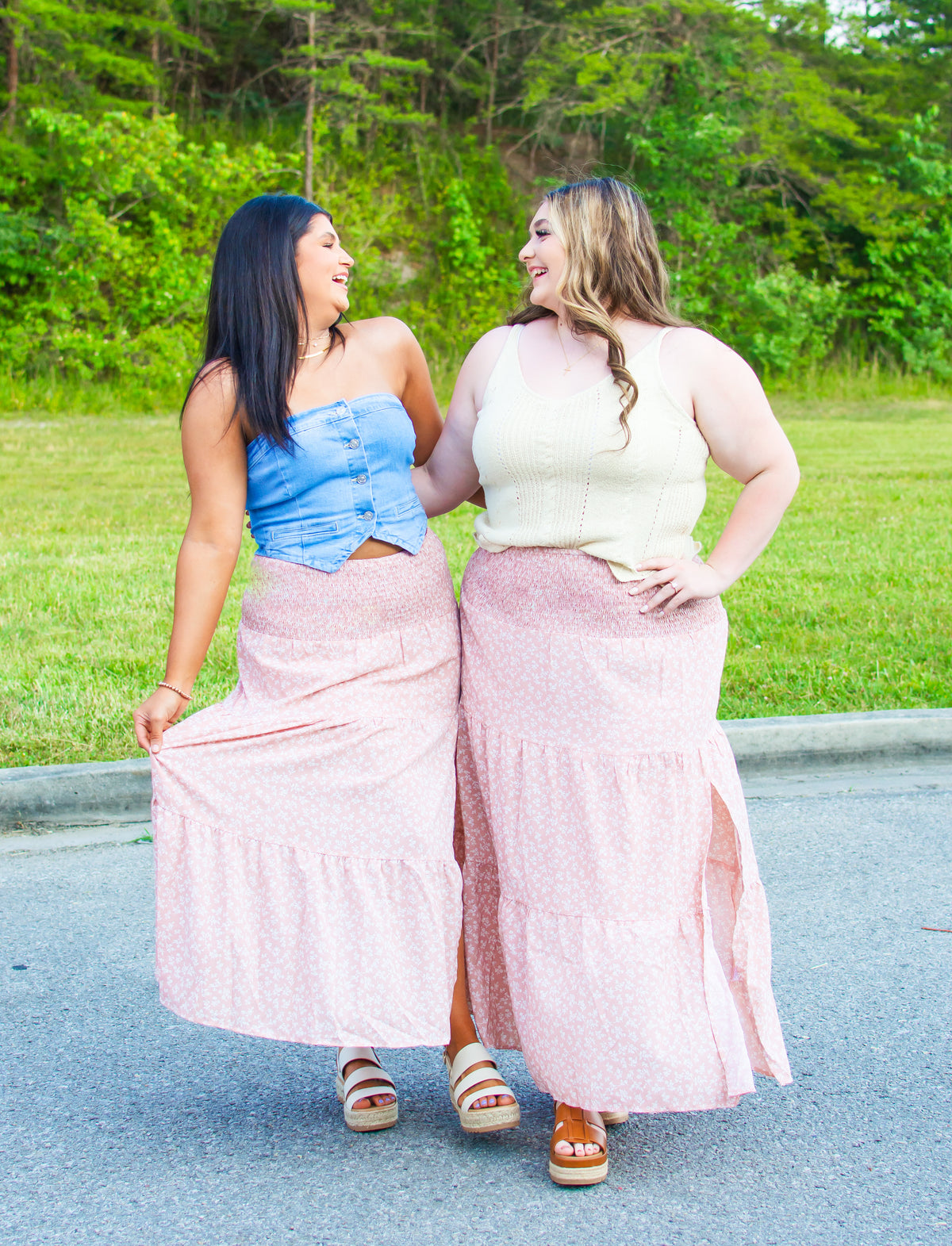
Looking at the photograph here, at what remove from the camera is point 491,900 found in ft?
9.62

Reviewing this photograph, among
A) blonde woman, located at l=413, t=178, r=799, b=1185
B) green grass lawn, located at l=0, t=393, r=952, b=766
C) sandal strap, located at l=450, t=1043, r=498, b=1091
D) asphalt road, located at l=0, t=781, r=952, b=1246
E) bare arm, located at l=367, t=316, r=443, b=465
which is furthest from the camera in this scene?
green grass lawn, located at l=0, t=393, r=952, b=766

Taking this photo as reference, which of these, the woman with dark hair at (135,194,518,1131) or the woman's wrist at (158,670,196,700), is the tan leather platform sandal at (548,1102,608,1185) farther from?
the woman's wrist at (158,670,196,700)

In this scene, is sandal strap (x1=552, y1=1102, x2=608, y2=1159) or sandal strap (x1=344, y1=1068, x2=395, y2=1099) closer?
sandal strap (x1=552, y1=1102, x2=608, y2=1159)

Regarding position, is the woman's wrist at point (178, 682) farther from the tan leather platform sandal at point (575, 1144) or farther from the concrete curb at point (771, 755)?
the concrete curb at point (771, 755)

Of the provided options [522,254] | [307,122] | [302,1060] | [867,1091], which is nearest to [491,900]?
[302,1060]

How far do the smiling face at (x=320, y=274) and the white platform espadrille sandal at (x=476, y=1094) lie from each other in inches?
64.1

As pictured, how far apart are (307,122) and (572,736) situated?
2131 centimetres

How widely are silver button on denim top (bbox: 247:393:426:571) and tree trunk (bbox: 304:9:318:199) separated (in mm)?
19892

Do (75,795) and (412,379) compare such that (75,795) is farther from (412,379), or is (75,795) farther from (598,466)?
(598,466)

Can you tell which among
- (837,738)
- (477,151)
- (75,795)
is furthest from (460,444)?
(477,151)

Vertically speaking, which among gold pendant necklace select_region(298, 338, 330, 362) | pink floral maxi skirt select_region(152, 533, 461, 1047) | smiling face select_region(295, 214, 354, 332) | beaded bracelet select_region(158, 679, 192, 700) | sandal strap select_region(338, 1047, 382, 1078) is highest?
smiling face select_region(295, 214, 354, 332)

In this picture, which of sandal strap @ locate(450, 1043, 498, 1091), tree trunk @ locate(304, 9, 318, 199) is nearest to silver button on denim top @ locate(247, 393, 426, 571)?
sandal strap @ locate(450, 1043, 498, 1091)

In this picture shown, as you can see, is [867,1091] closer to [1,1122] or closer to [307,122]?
[1,1122]

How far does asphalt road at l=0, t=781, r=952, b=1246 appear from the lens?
2502mm
